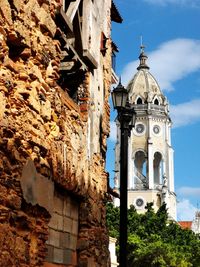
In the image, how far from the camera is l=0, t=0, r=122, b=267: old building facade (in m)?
5.77

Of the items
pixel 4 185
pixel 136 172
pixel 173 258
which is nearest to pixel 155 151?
pixel 136 172

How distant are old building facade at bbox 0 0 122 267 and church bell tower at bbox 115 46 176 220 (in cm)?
6710

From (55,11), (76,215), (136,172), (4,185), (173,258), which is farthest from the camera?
(136,172)

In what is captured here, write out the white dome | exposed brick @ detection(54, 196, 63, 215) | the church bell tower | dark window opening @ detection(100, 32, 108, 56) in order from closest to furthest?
exposed brick @ detection(54, 196, 63, 215)
dark window opening @ detection(100, 32, 108, 56)
the church bell tower
the white dome

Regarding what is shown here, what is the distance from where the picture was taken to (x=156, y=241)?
3859cm

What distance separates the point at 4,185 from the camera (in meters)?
5.54

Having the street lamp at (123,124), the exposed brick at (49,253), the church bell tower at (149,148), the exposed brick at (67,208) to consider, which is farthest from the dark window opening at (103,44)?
the church bell tower at (149,148)

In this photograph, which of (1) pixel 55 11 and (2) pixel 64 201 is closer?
(1) pixel 55 11

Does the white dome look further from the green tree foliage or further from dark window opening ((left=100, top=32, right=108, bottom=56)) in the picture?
dark window opening ((left=100, top=32, right=108, bottom=56))

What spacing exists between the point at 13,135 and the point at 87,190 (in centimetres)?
342

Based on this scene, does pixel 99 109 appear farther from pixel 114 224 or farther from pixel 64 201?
pixel 114 224

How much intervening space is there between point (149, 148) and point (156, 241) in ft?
143

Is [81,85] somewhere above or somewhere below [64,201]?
above

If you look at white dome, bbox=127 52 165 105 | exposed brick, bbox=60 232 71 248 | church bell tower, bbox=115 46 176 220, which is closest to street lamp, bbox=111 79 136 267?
exposed brick, bbox=60 232 71 248
